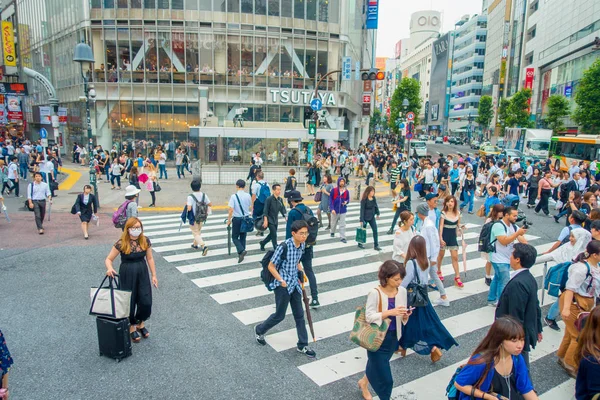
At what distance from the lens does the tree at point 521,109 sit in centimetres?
5569

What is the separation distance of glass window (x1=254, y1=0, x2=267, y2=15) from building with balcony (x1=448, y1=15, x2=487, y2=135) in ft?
252

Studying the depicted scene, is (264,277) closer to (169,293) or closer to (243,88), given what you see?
(169,293)

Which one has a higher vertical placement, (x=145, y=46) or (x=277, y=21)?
(x=277, y=21)

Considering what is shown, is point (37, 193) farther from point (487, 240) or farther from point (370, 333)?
point (487, 240)

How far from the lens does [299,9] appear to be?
116ft

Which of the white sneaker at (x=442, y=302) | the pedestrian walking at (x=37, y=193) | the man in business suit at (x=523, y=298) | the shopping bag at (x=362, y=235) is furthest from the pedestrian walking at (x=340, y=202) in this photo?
the pedestrian walking at (x=37, y=193)

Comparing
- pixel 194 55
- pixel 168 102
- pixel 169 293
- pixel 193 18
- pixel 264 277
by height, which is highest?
pixel 193 18

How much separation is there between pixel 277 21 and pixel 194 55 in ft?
23.9

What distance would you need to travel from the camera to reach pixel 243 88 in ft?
115

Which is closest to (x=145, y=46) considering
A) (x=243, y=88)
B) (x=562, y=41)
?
(x=243, y=88)

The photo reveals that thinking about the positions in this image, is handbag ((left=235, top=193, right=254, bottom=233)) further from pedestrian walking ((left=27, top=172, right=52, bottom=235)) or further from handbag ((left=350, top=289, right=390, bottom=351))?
pedestrian walking ((left=27, top=172, right=52, bottom=235))

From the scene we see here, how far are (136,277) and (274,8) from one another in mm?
33457

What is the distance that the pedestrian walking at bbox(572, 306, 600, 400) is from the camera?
3.42 metres

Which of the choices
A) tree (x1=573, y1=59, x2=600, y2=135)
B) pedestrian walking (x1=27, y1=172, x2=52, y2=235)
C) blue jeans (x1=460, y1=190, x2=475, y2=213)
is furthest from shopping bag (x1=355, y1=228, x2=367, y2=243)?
tree (x1=573, y1=59, x2=600, y2=135)
